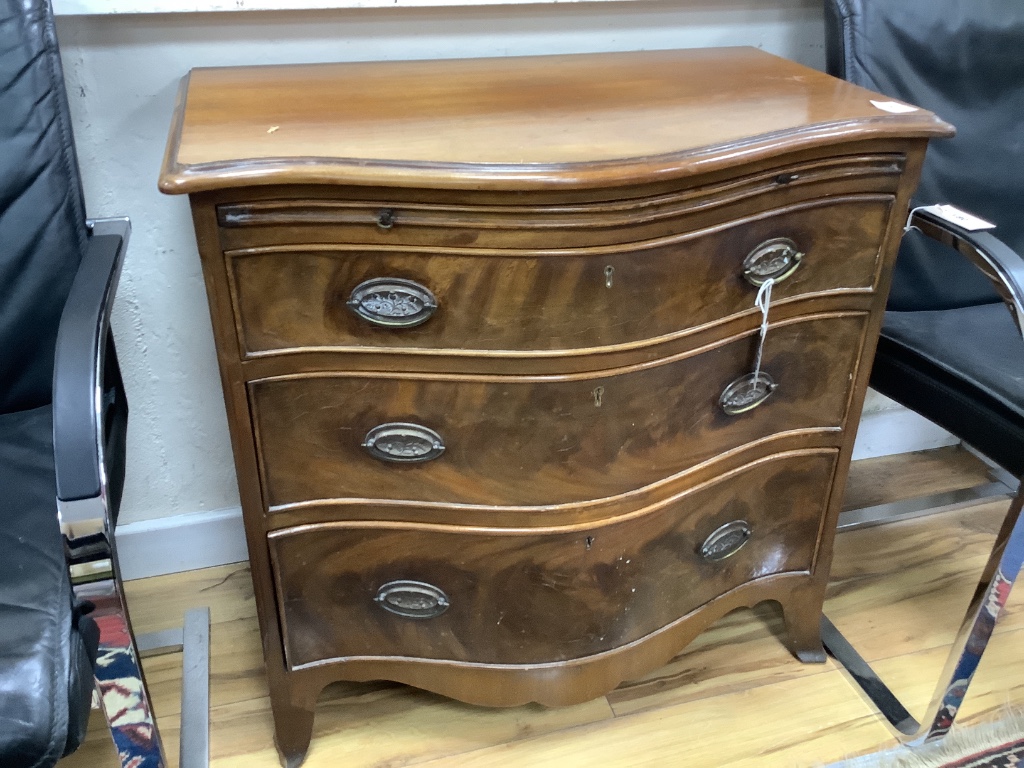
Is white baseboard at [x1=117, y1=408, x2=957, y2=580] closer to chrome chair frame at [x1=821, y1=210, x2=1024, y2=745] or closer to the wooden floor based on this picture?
the wooden floor

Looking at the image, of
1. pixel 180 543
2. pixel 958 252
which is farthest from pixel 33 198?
pixel 958 252

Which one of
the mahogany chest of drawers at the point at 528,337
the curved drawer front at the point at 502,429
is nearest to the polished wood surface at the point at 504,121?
the mahogany chest of drawers at the point at 528,337

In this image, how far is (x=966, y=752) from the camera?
4.15 feet

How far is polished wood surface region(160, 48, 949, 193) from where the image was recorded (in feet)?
2.57

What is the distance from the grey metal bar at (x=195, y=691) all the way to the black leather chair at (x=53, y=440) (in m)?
0.39

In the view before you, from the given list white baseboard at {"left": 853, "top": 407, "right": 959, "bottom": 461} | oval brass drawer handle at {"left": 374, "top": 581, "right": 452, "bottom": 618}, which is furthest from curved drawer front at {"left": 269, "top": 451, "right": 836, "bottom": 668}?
white baseboard at {"left": 853, "top": 407, "right": 959, "bottom": 461}

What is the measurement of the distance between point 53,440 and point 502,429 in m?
0.45

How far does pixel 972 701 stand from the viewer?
4.41ft

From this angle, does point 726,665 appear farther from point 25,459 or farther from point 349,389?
point 25,459

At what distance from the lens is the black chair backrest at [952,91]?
120 centimetres

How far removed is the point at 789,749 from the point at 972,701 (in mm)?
324

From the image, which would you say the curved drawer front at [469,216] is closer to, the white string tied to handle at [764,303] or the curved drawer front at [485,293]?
the curved drawer front at [485,293]

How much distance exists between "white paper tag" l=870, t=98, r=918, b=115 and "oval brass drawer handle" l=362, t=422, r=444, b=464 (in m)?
0.62

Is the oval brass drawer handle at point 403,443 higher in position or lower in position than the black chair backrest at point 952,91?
lower
